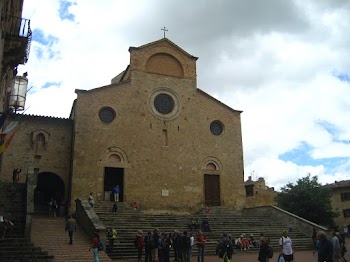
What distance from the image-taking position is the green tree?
3139cm

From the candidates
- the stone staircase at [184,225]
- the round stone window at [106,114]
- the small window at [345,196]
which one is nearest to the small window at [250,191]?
the small window at [345,196]

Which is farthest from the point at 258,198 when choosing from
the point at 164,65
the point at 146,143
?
the point at 164,65

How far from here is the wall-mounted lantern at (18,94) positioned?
11.8m

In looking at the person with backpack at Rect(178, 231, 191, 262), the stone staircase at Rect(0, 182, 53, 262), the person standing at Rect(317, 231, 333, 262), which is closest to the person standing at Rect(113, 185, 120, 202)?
the stone staircase at Rect(0, 182, 53, 262)

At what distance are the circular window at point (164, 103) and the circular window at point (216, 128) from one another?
3560mm

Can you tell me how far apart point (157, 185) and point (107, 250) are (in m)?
10.6

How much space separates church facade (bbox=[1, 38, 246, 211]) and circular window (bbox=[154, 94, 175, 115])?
0.25ft

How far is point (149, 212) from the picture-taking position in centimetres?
2681

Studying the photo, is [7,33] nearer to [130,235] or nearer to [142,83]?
[130,235]

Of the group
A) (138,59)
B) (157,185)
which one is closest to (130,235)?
(157,185)

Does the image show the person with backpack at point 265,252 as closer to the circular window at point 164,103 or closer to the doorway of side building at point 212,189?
the doorway of side building at point 212,189

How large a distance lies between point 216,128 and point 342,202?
2169 centimetres

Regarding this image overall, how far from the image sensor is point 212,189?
29438 mm

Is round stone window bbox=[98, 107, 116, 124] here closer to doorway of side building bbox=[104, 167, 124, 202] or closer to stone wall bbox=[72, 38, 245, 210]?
stone wall bbox=[72, 38, 245, 210]
